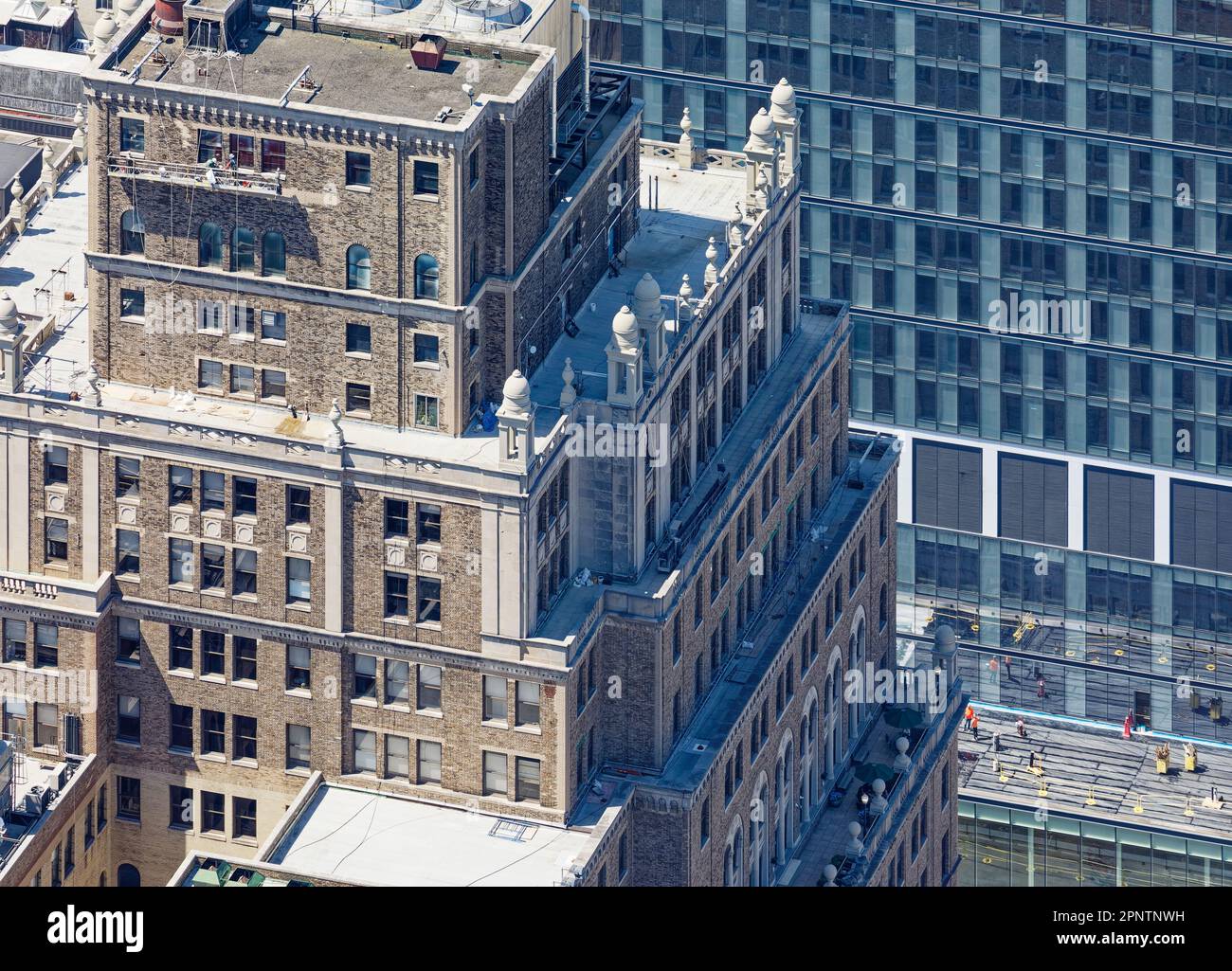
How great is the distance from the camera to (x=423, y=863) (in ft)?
568

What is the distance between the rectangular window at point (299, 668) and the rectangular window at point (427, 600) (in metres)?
6.28

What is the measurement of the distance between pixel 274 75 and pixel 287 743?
3205 cm

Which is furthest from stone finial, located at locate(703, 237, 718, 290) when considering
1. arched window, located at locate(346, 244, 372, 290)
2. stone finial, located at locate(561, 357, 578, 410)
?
arched window, located at locate(346, 244, 372, 290)

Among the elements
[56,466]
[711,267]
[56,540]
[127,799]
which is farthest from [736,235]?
[127,799]

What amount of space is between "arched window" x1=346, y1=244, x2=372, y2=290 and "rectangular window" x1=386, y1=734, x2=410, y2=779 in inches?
862

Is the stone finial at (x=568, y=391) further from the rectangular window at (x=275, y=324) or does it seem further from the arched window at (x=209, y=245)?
the arched window at (x=209, y=245)

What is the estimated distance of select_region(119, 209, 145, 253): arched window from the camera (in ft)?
567

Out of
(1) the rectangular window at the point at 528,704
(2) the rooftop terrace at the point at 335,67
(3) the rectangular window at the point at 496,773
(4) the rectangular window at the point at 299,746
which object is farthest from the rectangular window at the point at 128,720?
(2) the rooftop terrace at the point at 335,67

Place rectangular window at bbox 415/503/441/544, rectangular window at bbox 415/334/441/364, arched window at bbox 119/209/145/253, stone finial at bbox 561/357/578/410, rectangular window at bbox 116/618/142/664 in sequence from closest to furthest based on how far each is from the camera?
rectangular window at bbox 415/503/441/544 → rectangular window at bbox 415/334/441/364 → arched window at bbox 119/209/145/253 → stone finial at bbox 561/357/578/410 → rectangular window at bbox 116/618/142/664

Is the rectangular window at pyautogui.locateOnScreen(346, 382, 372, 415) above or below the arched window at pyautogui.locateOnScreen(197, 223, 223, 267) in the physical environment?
below

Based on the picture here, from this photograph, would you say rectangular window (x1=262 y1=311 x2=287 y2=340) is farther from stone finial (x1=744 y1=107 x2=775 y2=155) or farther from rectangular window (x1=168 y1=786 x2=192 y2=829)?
stone finial (x1=744 y1=107 x2=775 y2=155)

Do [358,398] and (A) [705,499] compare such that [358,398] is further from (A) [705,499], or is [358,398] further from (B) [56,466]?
(A) [705,499]
